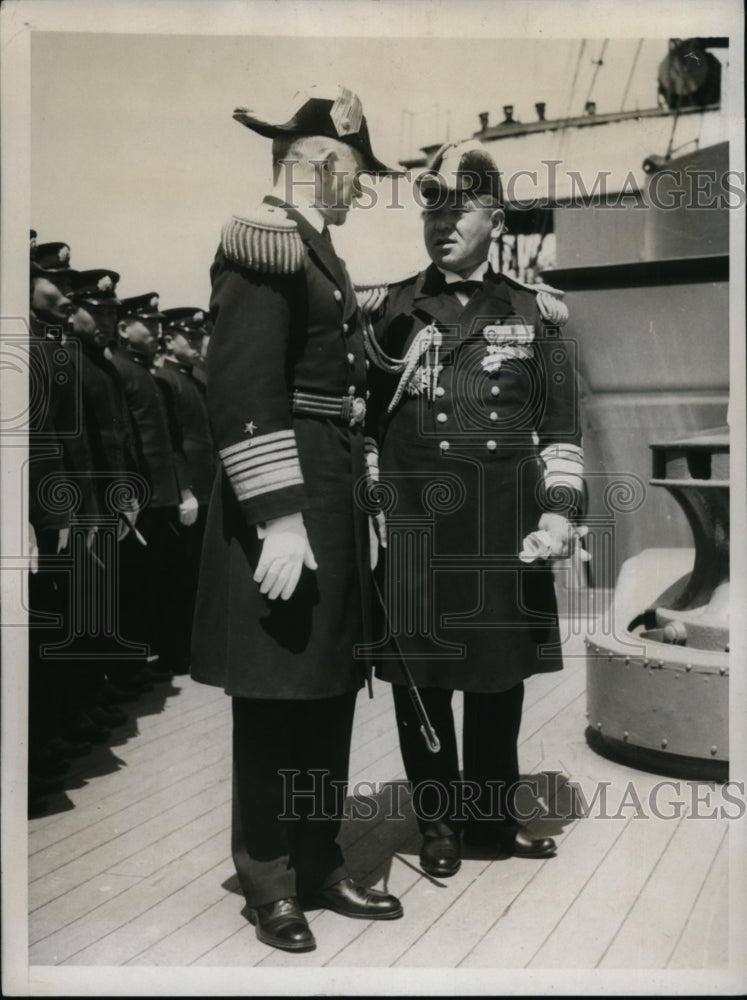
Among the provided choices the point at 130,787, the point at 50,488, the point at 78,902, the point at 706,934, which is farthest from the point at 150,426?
the point at 706,934

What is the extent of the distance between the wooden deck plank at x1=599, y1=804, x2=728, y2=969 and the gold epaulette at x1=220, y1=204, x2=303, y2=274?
73.7 inches

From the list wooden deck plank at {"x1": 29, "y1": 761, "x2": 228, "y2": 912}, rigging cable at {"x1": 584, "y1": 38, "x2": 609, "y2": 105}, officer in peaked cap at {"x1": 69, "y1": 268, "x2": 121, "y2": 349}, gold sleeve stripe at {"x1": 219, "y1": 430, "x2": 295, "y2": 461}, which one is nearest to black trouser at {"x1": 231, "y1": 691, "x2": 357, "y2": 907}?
wooden deck plank at {"x1": 29, "y1": 761, "x2": 228, "y2": 912}

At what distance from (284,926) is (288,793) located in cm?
32

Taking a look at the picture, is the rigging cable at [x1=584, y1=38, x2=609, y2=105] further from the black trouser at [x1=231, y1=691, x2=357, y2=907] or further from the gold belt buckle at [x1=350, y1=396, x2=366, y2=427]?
the black trouser at [x1=231, y1=691, x2=357, y2=907]

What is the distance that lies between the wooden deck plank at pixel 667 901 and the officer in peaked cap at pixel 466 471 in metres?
0.36

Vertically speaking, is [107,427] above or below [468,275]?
below

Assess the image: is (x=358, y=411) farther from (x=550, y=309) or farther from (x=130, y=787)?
(x=130, y=787)

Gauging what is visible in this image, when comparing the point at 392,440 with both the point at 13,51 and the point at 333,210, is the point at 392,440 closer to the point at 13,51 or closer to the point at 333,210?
the point at 333,210

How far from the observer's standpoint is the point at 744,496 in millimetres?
2689

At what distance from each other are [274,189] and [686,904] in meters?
2.15

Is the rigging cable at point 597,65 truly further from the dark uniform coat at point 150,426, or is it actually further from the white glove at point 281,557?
the dark uniform coat at point 150,426

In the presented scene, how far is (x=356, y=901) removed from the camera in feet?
9.02

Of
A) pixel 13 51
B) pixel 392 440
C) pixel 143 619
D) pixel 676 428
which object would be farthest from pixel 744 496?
pixel 676 428

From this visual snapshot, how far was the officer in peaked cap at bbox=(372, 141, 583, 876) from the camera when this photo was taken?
10.00 feet
